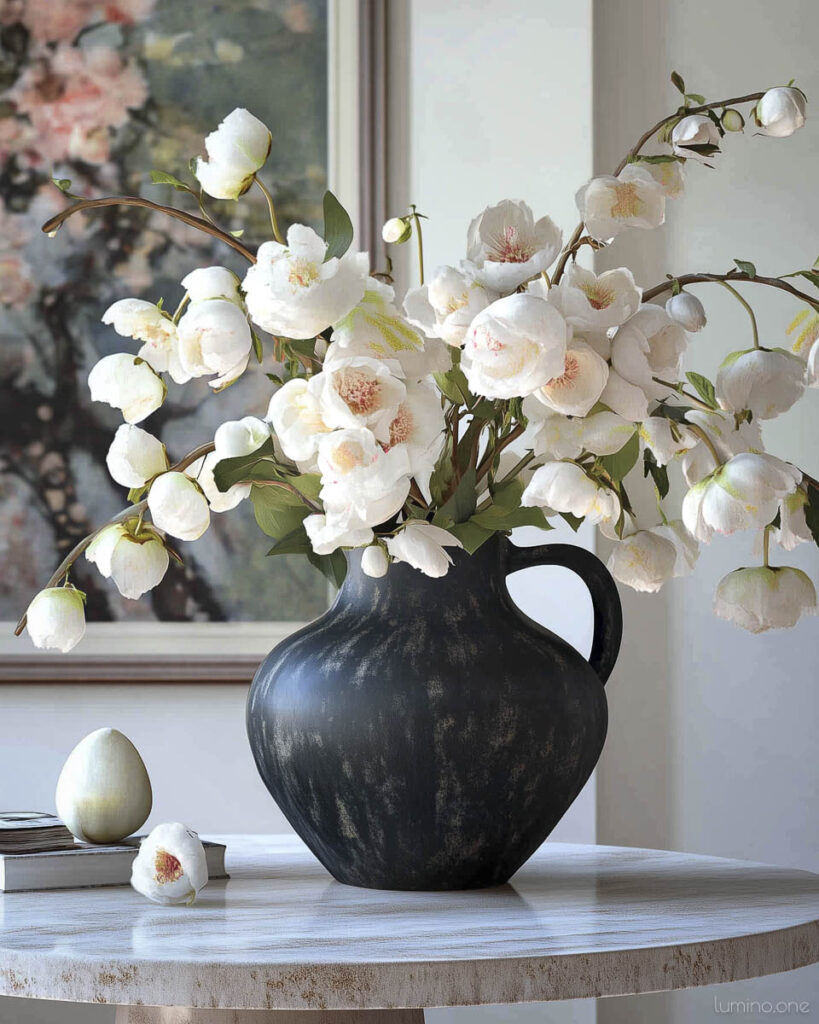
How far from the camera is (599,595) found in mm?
1119

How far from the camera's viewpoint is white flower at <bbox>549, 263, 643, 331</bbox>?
887 mm

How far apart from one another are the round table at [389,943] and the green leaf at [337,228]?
0.47 m

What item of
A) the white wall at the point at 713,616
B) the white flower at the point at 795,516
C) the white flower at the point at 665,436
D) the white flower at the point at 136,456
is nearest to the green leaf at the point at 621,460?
the white flower at the point at 665,436

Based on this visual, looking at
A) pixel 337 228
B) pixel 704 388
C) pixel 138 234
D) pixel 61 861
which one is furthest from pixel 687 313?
pixel 138 234

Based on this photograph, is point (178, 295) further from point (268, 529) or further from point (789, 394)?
point (789, 394)

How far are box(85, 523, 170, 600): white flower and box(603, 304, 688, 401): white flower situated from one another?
37 cm

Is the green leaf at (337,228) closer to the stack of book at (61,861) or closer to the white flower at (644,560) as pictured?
the white flower at (644,560)

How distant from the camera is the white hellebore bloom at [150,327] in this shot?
3.19 ft

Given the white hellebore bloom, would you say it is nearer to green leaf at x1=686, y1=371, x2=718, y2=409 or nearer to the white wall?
green leaf at x1=686, y1=371, x2=718, y2=409

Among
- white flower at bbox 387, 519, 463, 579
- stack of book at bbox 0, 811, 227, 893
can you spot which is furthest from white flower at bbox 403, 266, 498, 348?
stack of book at bbox 0, 811, 227, 893

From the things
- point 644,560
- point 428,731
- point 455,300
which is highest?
point 455,300

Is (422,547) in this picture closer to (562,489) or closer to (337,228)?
(562,489)

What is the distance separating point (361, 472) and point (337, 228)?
20 centimetres

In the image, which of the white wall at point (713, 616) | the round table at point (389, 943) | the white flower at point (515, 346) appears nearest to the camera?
the round table at point (389, 943)
